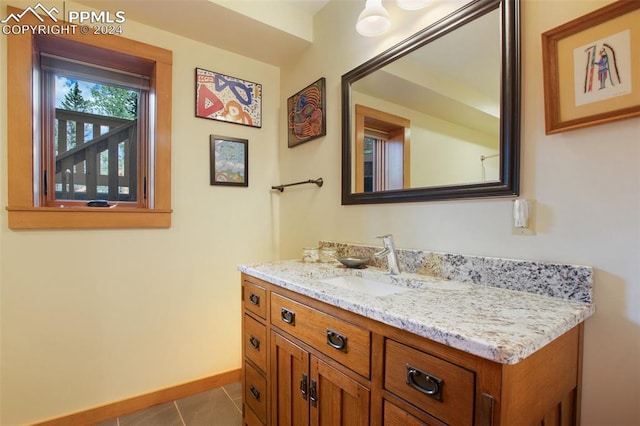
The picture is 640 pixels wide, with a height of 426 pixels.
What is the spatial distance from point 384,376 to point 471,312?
0.29 meters

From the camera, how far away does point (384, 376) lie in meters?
0.83

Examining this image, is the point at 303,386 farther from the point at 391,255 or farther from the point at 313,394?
the point at 391,255

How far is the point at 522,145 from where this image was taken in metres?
1.04

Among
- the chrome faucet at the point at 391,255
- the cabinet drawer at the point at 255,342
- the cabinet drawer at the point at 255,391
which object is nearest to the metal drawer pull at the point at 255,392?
the cabinet drawer at the point at 255,391

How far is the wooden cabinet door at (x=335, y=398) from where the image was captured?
90cm

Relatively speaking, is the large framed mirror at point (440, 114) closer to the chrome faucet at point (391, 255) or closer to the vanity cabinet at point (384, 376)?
the chrome faucet at point (391, 255)

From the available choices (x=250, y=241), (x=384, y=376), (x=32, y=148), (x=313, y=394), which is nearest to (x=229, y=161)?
(x=250, y=241)

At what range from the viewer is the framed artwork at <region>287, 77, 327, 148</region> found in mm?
1929

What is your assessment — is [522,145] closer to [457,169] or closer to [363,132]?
[457,169]

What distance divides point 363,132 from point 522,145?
0.80 m

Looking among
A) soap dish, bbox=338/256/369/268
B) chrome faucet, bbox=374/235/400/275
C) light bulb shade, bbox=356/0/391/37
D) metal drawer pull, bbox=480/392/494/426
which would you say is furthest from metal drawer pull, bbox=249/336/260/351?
light bulb shade, bbox=356/0/391/37

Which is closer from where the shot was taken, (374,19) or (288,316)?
(288,316)

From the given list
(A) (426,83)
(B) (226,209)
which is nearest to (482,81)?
(A) (426,83)

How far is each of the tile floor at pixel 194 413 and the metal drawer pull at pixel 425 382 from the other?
1399 mm
